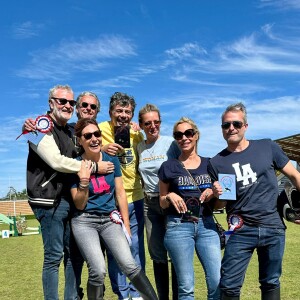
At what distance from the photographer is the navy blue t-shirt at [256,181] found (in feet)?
12.4

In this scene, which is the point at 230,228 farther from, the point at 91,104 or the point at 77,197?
the point at 91,104

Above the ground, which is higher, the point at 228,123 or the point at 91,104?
the point at 91,104

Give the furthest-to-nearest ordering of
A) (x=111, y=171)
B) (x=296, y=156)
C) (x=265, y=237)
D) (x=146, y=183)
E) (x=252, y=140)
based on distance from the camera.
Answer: (x=296, y=156), (x=146, y=183), (x=111, y=171), (x=252, y=140), (x=265, y=237)

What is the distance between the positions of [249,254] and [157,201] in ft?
3.85

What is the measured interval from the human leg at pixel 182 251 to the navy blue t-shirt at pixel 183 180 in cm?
16

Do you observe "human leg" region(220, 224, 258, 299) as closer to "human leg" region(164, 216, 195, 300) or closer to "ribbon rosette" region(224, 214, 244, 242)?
"ribbon rosette" region(224, 214, 244, 242)

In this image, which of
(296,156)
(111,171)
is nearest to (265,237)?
(111,171)

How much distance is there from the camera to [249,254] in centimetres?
383

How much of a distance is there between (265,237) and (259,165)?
64 centimetres

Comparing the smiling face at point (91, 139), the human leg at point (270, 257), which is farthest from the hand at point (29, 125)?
the human leg at point (270, 257)

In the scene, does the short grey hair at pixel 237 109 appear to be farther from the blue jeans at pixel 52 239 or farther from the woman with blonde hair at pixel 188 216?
the blue jeans at pixel 52 239

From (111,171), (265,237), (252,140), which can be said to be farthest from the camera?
(111,171)

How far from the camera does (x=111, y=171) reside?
4328 mm

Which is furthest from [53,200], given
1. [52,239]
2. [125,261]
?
[125,261]
